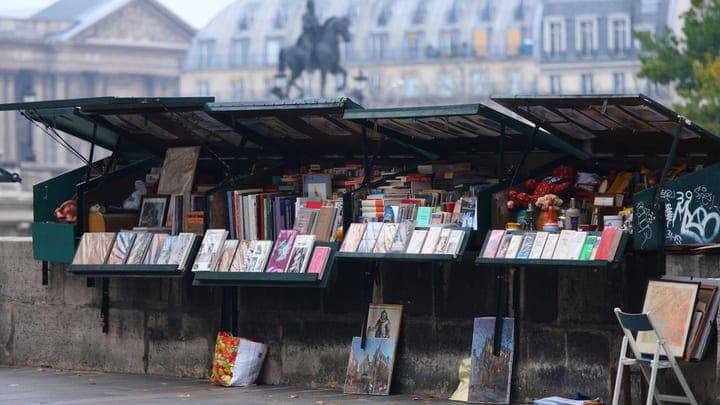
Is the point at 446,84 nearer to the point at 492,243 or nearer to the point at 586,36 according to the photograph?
the point at 586,36

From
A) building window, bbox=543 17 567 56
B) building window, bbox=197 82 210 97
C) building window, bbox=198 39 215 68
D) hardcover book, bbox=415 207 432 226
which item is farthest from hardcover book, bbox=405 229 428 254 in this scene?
building window, bbox=198 39 215 68

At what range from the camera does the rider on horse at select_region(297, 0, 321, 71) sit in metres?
102

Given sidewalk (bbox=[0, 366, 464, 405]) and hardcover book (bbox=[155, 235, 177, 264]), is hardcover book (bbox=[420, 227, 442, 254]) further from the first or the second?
hardcover book (bbox=[155, 235, 177, 264])

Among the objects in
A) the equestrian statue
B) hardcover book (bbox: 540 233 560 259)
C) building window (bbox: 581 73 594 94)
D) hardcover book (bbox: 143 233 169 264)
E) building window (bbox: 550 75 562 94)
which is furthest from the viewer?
building window (bbox: 550 75 562 94)

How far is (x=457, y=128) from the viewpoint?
13438 mm

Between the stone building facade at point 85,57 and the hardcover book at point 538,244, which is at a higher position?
the stone building facade at point 85,57

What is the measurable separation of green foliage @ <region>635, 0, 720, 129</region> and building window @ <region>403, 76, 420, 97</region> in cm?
8850

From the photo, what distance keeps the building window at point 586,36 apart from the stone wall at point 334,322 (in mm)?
121586

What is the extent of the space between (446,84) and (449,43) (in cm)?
361

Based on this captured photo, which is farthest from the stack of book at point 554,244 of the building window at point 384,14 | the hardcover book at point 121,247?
the building window at point 384,14

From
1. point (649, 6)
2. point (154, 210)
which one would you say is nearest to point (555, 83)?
point (649, 6)

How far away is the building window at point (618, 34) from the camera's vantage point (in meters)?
134

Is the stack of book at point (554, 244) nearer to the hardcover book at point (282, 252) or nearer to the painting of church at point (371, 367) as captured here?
the painting of church at point (371, 367)

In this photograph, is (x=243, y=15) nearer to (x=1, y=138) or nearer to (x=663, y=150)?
(x=1, y=138)
